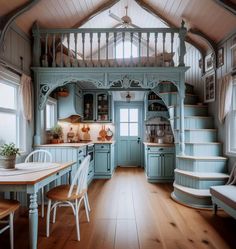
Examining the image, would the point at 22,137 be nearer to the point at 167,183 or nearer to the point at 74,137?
the point at 74,137

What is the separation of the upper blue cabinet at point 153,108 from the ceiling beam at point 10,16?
12.8 ft

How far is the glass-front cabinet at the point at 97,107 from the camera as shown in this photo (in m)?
6.95

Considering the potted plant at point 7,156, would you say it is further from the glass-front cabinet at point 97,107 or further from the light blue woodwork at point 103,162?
the glass-front cabinet at point 97,107

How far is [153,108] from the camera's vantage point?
6688 millimetres

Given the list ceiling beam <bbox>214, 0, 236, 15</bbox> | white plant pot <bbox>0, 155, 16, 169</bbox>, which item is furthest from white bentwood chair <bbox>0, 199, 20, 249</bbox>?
ceiling beam <bbox>214, 0, 236, 15</bbox>

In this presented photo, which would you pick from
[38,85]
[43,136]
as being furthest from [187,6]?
[43,136]

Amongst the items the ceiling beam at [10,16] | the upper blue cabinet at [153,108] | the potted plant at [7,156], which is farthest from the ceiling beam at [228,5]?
the potted plant at [7,156]

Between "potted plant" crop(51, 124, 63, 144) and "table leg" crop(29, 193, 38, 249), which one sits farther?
"potted plant" crop(51, 124, 63, 144)

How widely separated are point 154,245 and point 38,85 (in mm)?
3280

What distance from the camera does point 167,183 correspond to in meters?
5.52

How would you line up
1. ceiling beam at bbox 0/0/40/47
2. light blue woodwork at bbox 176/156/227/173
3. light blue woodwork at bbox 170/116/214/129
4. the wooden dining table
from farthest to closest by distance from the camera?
light blue woodwork at bbox 170/116/214/129 < light blue woodwork at bbox 176/156/227/173 < ceiling beam at bbox 0/0/40/47 < the wooden dining table

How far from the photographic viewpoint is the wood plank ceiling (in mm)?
3857

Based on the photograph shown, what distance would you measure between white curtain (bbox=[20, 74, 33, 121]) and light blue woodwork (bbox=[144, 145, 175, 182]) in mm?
2917

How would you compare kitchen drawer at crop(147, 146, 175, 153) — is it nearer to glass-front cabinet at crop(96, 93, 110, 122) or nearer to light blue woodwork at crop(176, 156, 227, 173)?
light blue woodwork at crop(176, 156, 227, 173)
